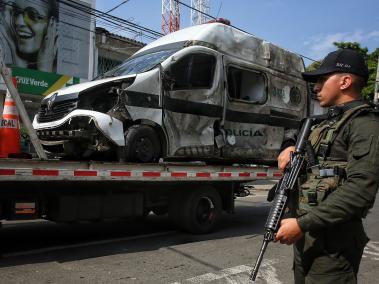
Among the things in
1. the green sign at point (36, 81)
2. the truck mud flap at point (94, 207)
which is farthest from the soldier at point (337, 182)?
the green sign at point (36, 81)

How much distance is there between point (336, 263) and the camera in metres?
2.23

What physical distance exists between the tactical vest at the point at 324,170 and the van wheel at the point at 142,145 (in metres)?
4.26

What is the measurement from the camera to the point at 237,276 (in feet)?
16.7

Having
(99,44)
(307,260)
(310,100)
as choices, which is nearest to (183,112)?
(310,100)

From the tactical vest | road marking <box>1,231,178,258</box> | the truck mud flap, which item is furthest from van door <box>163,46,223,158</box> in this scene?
the tactical vest

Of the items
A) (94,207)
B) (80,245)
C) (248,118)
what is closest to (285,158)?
(94,207)

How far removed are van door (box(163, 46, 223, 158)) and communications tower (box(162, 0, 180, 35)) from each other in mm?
13556

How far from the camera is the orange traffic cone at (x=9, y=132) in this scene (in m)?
6.13

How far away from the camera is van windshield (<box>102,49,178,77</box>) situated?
23.7ft

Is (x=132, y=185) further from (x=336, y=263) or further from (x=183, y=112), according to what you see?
(x=336, y=263)

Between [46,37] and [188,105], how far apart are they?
11.8m

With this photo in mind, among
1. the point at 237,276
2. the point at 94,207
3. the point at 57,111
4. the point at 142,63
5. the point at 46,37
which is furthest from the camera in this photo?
the point at 46,37

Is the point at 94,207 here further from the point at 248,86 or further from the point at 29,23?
the point at 29,23

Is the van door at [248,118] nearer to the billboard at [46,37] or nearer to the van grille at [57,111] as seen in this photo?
the van grille at [57,111]
